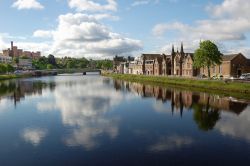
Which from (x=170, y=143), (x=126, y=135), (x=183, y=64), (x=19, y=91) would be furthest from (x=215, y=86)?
(x=19, y=91)

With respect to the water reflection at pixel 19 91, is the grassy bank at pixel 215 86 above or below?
above

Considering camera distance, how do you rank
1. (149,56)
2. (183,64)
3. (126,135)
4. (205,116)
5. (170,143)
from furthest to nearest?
(149,56) < (183,64) < (205,116) < (126,135) < (170,143)

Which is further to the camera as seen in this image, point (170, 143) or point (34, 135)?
point (34, 135)

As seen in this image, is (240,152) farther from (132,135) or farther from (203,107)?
(203,107)

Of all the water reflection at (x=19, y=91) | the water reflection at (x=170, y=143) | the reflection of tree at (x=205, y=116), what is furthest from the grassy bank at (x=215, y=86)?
the water reflection at (x=19, y=91)

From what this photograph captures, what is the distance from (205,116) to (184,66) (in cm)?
8454

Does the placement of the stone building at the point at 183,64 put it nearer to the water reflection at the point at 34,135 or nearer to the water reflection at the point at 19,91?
the water reflection at the point at 19,91

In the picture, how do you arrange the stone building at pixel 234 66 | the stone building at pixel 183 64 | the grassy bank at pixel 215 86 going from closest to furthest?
the grassy bank at pixel 215 86
the stone building at pixel 234 66
the stone building at pixel 183 64

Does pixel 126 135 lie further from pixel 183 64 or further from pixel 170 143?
pixel 183 64

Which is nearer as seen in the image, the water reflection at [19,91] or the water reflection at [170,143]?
the water reflection at [170,143]

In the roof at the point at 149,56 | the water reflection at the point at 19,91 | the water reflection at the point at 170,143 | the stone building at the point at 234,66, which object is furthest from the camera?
the roof at the point at 149,56

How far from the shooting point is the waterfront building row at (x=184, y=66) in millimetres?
103188

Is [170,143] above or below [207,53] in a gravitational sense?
below

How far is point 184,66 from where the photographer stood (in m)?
128
